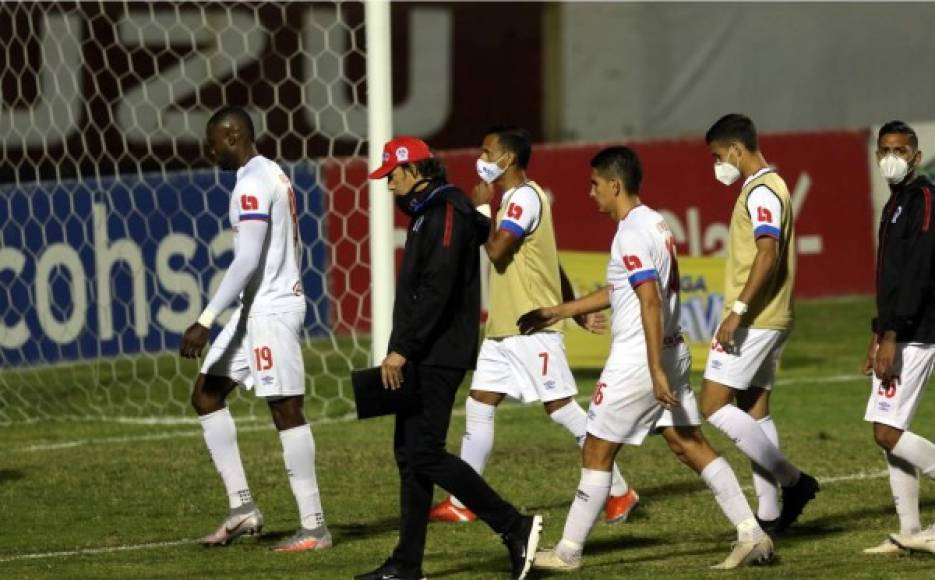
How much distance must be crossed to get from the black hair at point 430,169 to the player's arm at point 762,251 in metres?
1.48

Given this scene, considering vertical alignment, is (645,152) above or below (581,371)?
above

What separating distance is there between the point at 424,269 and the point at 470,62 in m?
15.3

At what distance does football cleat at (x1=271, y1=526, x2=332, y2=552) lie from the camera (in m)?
9.29

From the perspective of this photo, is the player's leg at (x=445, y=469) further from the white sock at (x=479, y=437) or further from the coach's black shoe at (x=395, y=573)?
the white sock at (x=479, y=437)

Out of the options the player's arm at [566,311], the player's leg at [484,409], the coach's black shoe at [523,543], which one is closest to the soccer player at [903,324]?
the player's arm at [566,311]

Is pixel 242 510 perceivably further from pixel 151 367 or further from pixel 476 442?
pixel 151 367

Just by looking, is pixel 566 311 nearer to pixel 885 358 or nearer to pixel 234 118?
pixel 885 358

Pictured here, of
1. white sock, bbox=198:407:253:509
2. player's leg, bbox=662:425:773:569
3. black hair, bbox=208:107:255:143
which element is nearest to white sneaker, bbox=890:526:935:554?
player's leg, bbox=662:425:773:569

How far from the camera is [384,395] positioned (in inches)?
323

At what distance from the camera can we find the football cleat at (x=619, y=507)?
1006 centimetres

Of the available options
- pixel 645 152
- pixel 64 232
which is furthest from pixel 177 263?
pixel 645 152

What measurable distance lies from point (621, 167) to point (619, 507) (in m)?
2.23

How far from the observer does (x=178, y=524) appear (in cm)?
1024

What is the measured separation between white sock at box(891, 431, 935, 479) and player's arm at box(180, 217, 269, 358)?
2.90m
